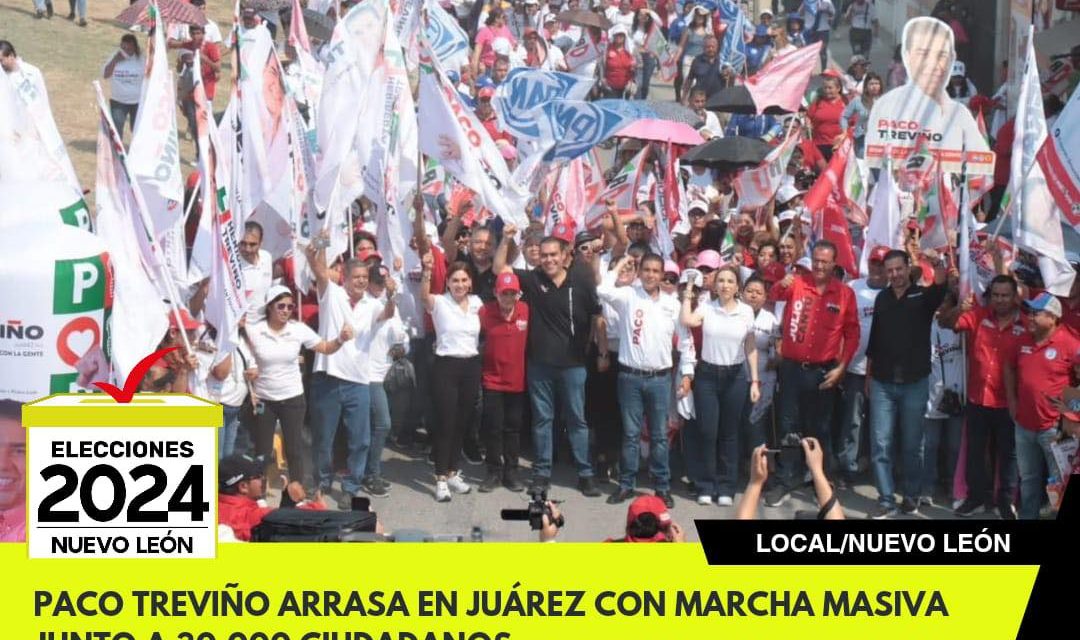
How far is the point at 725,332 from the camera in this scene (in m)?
11.4

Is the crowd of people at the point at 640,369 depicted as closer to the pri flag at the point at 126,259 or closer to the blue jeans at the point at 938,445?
the blue jeans at the point at 938,445

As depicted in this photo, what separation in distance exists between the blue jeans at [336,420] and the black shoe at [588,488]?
4.47 ft

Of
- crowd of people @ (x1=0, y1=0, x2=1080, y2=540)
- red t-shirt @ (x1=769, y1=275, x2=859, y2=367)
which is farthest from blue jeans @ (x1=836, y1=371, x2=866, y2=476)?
red t-shirt @ (x1=769, y1=275, x2=859, y2=367)

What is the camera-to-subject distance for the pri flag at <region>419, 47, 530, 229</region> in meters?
11.9

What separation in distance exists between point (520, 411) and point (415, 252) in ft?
4.16

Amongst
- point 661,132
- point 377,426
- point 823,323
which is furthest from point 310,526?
point 661,132

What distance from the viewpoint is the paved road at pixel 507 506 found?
35.7 ft

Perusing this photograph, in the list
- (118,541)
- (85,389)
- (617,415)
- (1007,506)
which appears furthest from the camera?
(617,415)

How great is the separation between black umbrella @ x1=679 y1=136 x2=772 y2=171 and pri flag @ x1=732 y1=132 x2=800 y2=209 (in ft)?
4.11

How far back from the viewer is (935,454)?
1150 centimetres

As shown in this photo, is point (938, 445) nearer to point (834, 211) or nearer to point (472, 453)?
point (834, 211)

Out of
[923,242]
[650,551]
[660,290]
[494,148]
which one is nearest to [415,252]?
[494,148]

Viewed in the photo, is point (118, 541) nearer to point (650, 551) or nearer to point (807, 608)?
point (650, 551)

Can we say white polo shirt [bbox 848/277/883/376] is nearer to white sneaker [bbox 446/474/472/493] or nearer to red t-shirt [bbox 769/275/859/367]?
red t-shirt [bbox 769/275/859/367]
